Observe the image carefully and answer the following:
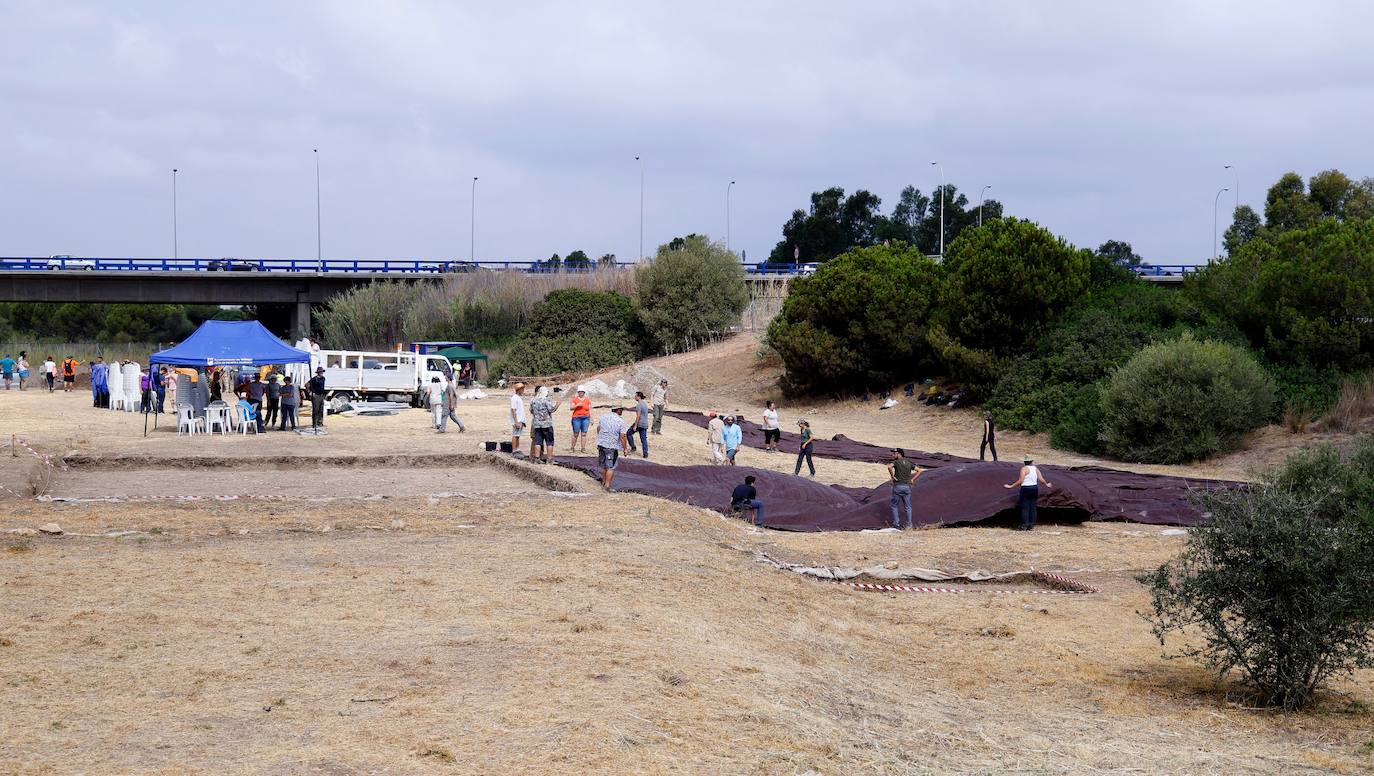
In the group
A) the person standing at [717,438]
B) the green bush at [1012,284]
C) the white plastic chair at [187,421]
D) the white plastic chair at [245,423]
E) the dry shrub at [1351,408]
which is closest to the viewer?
the person standing at [717,438]

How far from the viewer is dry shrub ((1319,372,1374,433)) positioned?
34003 millimetres

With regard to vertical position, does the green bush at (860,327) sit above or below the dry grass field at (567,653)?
above

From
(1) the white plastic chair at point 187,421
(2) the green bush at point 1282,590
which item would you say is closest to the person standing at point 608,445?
(2) the green bush at point 1282,590

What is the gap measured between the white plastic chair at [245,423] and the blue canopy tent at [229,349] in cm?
148

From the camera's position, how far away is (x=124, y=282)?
225ft

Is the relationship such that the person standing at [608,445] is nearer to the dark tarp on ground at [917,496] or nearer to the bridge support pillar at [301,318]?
the dark tarp on ground at [917,496]

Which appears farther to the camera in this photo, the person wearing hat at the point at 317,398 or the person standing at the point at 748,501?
the person wearing hat at the point at 317,398

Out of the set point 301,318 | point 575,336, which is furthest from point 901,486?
point 301,318

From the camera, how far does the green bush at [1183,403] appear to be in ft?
110

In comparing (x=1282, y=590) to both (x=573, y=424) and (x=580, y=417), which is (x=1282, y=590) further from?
(x=573, y=424)

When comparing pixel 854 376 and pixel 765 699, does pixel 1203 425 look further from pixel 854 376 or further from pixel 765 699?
pixel 765 699

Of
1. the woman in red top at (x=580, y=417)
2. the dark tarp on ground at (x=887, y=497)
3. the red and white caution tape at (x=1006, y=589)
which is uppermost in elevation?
the woman in red top at (x=580, y=417)

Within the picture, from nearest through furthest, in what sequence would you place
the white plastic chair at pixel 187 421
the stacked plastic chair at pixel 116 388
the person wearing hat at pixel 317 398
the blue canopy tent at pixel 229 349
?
the person wearing hat at pixel 317 398, the white plastic chair at pixel 187 421, the blue canopy tent at pixel 229 349, the stacked plastic chair at pixel 116 388

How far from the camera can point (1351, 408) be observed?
34.3m
